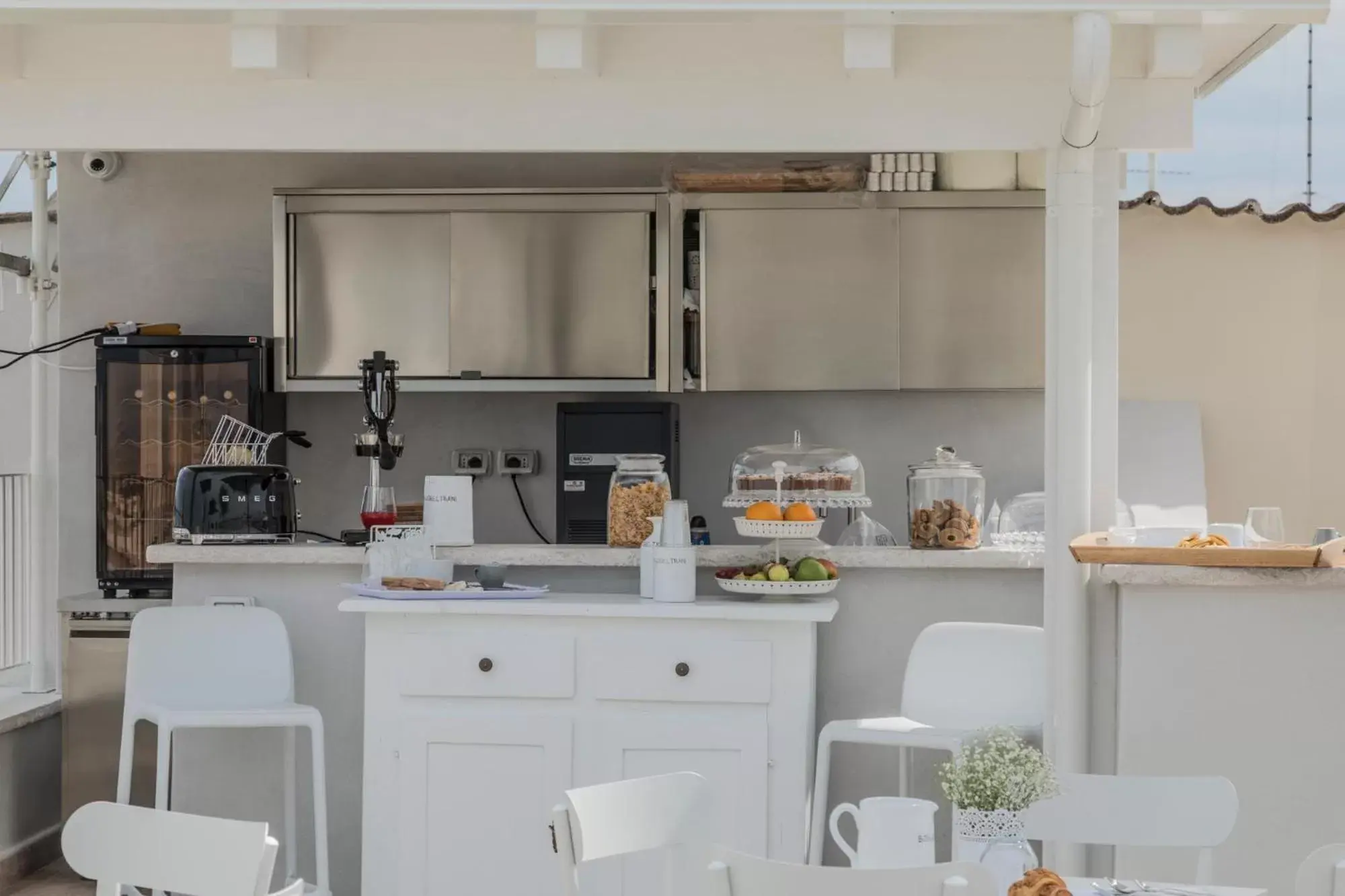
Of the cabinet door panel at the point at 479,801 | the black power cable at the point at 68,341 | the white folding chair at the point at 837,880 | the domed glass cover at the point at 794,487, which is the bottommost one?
the cabinet door panel at the point at 479,801

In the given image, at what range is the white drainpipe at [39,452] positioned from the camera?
16.3 ft

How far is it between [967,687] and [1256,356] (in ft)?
9.26

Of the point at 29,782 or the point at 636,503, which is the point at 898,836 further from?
the point at 29,782

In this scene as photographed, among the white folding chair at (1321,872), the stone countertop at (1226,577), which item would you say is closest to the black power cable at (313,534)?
the stone countertop at (1226,577)

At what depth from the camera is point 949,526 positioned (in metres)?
3.80

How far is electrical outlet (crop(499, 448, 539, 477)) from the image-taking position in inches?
220

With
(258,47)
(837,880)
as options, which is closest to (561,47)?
(258,47)

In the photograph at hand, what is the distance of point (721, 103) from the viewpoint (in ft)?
10.9

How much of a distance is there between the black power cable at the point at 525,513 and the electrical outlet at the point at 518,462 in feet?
0.07

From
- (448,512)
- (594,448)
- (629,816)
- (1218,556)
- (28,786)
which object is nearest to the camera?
(629,816)

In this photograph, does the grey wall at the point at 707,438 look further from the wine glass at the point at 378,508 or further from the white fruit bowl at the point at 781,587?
the white fruit bowl at the point at 781,587

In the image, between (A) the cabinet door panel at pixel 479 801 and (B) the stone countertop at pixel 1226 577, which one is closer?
(B) the stone countertop at pixel 1226 577

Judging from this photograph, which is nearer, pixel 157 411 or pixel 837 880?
pixel 837 880

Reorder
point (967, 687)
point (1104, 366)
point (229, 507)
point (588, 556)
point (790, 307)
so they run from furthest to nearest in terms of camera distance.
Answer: point (790, 307)
point (229, 507)
point (588, 556)
point (967, 687)
point (1104, 366)
